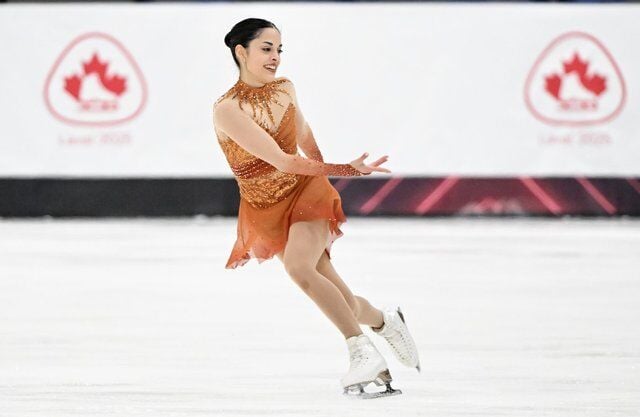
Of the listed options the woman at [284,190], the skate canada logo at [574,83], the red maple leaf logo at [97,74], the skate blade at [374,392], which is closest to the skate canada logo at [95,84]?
the red maple leaf logo at [97,74]

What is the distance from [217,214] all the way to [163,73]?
3.87 feet

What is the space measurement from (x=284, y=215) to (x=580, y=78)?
24.1 ft

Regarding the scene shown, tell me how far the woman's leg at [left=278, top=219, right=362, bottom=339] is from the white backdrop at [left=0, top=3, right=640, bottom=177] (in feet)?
22.8

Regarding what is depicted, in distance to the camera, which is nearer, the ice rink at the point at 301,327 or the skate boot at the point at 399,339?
the ice rink at the point at 301,327

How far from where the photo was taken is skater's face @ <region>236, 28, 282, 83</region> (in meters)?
3.92

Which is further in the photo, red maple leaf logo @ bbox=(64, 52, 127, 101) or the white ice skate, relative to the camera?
red maple leaf logo @ bbox=(64, 52, 127, 101)

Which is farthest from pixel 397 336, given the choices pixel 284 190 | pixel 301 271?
pixel 284 190

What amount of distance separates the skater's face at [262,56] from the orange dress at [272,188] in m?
0.04

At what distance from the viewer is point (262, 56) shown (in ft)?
12.9

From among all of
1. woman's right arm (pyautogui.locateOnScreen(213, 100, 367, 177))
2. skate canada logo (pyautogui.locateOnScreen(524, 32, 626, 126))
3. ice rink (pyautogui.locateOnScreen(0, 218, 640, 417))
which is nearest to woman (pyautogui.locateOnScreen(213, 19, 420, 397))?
woman's right arm (pyautogui.locateOnScreen(213, 100, 367, 177))

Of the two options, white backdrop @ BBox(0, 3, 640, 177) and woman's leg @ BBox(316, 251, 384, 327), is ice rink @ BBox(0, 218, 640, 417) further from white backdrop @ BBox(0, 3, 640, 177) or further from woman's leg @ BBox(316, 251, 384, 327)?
white backdrop @ BBox(0, 3, 640, 177)

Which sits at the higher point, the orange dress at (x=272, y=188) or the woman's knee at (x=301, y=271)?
the orange dress at (x=272, y=188)

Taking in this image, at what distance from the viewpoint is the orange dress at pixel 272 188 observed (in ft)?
12.9

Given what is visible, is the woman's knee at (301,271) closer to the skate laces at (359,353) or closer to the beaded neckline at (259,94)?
the skate laces at (359,353)
